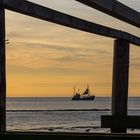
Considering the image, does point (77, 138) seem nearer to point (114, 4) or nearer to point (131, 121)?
point (114, 4)

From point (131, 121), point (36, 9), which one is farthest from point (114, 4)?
point (131, 121)

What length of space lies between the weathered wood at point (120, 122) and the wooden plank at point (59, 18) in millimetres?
1188

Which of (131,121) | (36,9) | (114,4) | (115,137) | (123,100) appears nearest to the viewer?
(115,137)

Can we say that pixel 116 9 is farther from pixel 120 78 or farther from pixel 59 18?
pixel 120 78

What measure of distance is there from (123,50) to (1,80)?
3084 mm

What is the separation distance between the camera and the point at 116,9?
5.82 metres

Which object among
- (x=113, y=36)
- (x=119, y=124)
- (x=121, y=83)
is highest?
(x=113, y=36)

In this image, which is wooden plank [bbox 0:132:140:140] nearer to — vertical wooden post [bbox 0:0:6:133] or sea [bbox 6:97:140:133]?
vertical wooden post [bbox 0:0:6:133]

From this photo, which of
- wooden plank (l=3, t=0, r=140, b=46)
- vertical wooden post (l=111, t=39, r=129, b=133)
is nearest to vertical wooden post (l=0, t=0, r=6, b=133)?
wooden plank (l=3, t=0, r=140, b=46)

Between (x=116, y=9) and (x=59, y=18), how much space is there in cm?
146

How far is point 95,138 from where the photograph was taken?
15.9 feet

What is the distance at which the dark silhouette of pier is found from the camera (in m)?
5.02

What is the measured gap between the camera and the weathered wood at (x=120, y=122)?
26.9ft

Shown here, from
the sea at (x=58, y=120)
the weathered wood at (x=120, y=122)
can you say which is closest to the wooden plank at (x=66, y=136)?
the weathered wood at (x=120, y=122)
